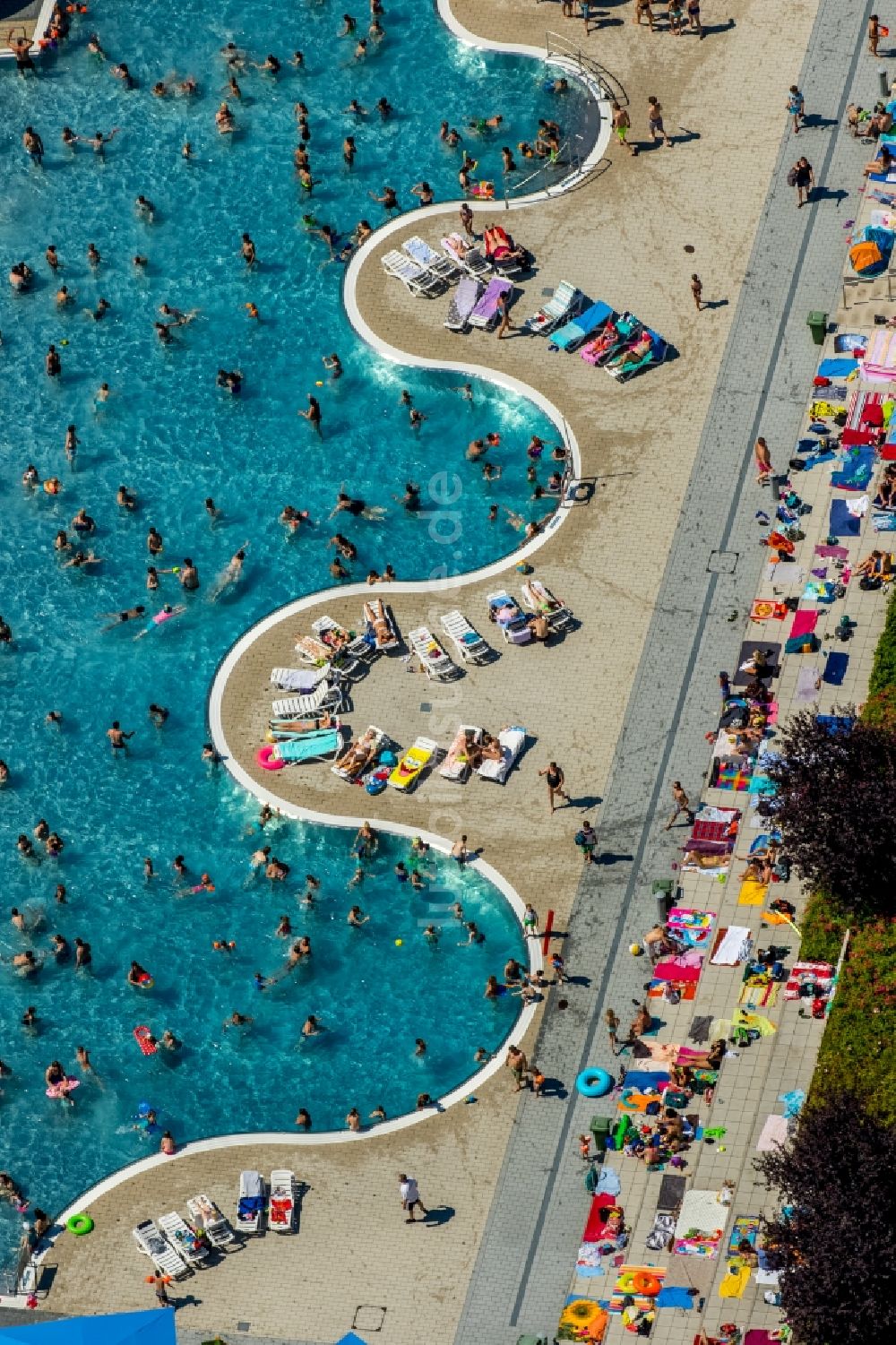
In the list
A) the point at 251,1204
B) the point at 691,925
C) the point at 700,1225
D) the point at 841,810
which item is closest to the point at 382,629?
the point at 691,925

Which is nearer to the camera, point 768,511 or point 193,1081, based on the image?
point 193,1081

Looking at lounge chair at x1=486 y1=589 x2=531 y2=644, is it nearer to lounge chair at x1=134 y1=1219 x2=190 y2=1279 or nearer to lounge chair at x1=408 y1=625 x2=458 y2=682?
lounge chair at x1=408 y1=625 x2=458 y2=682

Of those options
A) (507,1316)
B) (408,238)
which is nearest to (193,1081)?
(507,1316)

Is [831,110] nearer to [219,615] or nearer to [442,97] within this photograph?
[442,97]

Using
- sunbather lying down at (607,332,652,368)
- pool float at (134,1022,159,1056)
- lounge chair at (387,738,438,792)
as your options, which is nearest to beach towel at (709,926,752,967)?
lounge chair at (387,738,438,792)

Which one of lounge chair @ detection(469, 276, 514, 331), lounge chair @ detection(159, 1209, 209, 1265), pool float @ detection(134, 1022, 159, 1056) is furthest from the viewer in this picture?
lounge chair @ detection(469, 276, 514, 331)

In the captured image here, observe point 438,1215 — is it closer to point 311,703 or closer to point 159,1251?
point 159,1251
